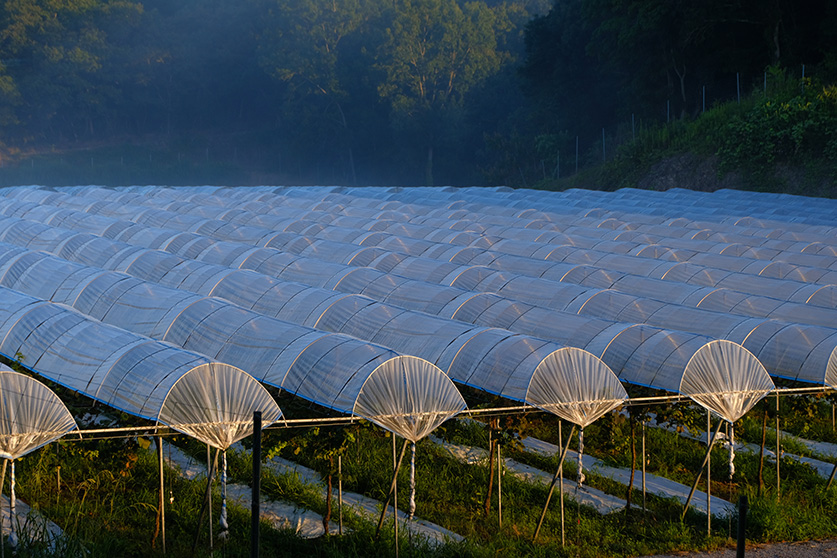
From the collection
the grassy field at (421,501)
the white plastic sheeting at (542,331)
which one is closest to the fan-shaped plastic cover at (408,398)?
the grassy field at (421,501)

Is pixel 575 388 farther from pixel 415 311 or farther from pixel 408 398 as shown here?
pixel 415 311

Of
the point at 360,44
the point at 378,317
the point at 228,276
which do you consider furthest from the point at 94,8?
the point at 378,317

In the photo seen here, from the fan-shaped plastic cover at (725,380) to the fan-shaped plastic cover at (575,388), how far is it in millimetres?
1535

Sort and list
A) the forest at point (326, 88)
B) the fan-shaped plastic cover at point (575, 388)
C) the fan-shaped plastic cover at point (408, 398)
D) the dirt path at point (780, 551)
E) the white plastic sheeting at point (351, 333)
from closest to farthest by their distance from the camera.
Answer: the fan-shaped plastic cover at point (408, 398) < the dirt path at point (780, 551) < the fan-shaped plastic cover at point (575, 388) < the white plastic sheeting at point (351, 333) < the forest at point (326, 88)

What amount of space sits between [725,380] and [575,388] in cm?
267

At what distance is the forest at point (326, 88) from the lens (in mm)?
66938

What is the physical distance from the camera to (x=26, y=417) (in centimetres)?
1069

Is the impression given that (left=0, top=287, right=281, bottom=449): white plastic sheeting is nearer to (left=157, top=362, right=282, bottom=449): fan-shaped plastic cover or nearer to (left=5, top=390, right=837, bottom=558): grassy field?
(left=157, top=362, right=282, bottom=449): fan-shaped plastic cover

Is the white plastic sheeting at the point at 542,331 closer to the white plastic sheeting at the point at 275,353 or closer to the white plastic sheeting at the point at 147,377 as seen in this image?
the white plastic sheeting at the point at 275,353

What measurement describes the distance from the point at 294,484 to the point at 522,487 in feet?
12.3

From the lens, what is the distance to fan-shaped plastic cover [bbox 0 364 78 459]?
34.4 ft

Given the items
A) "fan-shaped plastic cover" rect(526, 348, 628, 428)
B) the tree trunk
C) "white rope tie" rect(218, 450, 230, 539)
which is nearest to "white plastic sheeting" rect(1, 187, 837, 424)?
"fan-shaped plastic cover" rect(526, 348, 628, 428)

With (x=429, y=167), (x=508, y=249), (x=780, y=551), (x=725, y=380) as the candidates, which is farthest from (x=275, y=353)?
(x=429, y=167)

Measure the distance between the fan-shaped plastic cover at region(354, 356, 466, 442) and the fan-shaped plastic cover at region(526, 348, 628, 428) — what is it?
1459mm
